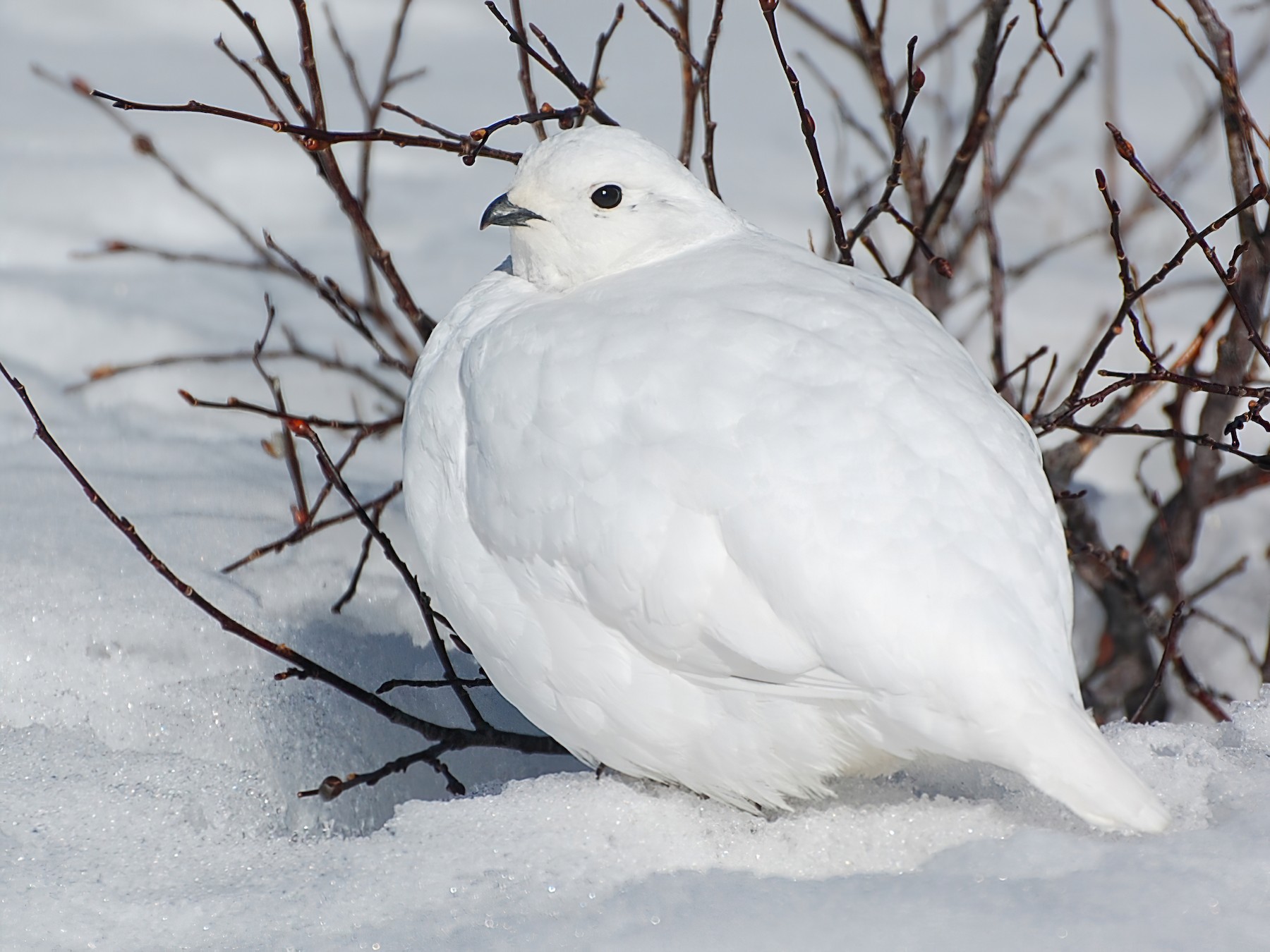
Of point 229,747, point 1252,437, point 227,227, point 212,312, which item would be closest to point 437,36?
point 227,227

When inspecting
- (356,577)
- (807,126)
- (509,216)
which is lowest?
(356,577)

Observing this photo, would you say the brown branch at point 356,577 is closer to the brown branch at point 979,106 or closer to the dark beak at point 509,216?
the dark beak at point 509,216

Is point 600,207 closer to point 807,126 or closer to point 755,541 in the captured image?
point 807,126

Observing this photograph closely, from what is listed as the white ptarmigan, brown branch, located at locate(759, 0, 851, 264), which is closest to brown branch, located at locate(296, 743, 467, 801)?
the white ptarmigan

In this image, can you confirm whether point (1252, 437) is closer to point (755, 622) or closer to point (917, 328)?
point (917, 328)

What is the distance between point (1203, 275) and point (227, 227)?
366 cm

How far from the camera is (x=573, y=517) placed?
5.27ft

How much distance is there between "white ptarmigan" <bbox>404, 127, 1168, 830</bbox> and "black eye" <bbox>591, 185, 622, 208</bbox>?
18cm

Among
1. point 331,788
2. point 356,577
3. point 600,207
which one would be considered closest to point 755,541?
point 600,207

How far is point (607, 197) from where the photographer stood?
1956mm

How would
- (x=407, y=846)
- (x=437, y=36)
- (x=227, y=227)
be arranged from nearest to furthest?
(x=407, y=846), (x=227, y=227), (x=437, y=36)

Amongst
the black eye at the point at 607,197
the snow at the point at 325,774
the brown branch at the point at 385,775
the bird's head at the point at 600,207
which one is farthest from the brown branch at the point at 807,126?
the brown branch at the point at 385,775

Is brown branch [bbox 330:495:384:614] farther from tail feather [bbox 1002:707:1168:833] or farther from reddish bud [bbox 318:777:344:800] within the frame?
tail feather [bbox 1002:707:1168:833]

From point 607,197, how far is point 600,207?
0.7 inches
